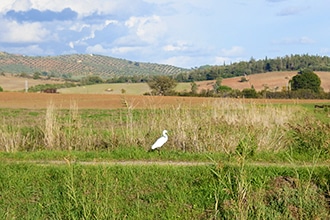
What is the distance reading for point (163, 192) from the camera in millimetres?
11898

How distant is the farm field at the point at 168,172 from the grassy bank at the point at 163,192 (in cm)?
2

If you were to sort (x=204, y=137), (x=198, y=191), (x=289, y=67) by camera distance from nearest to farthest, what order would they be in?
(x=198, y=191)
(x=204, y=137)
(x=289, y=67)

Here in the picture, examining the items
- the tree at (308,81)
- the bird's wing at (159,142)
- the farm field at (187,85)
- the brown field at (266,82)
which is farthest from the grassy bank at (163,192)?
the brown field at (266,82)

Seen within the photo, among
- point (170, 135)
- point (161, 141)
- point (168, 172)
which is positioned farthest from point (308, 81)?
point (168, 172)

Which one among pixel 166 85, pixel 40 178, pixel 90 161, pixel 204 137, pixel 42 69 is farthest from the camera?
pixel 42 69

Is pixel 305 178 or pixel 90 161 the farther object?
pixel 90 161

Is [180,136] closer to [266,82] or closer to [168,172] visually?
[168,172]

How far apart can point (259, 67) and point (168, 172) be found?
128953mm

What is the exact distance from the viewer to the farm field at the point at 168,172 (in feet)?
35.7

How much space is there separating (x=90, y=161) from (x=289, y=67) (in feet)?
413

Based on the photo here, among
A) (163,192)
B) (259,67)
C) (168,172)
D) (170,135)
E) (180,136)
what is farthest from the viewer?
(259,67)

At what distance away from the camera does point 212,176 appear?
12078 millimetres

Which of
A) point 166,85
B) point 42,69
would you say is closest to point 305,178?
point 166,85

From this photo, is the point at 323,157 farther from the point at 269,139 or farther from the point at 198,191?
the point at 198,191
